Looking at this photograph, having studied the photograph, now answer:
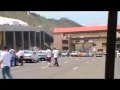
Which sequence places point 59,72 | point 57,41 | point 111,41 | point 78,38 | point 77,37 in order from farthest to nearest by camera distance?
1. point 77,37
2. point 78,38
3. point 57,41
4. point 59,72
5. point 111,41

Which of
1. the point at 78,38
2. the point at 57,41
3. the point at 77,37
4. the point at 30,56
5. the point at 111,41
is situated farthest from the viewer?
the point at 77,37

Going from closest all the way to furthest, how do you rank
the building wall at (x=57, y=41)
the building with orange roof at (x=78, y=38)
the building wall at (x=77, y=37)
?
1. the building with orange roof at (x=78, y=38)
2. the building wall at (x=77, y=37)
3. the building wall at (x=57, y=41)

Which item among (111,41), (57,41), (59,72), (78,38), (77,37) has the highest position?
(77,37)

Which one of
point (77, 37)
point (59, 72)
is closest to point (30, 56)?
point (59, 72)

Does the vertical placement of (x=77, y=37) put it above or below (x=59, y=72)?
above

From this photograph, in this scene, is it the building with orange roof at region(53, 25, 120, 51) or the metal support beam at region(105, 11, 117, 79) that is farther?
the building with orange roof at region(53, 25, 120, 51)

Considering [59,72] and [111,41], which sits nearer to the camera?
[111,41]

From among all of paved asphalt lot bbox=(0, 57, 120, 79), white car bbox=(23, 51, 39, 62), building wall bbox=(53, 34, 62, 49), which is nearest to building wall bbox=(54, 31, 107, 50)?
building wall bbox=(53, 34, 62, 49)

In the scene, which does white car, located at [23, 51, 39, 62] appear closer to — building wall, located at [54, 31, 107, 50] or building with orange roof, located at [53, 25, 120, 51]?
building with orange roof, located at [53, 25, 120, 51]

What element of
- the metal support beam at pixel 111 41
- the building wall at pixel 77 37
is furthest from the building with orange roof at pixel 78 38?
the metal support beam at pixel 111 41

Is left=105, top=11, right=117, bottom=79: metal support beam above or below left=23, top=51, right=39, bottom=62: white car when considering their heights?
above

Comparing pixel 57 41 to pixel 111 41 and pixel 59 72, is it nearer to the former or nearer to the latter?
pixel 59 72

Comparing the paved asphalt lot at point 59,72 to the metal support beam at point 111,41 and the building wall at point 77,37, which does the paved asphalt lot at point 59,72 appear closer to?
the metal support beam at point 111,41
